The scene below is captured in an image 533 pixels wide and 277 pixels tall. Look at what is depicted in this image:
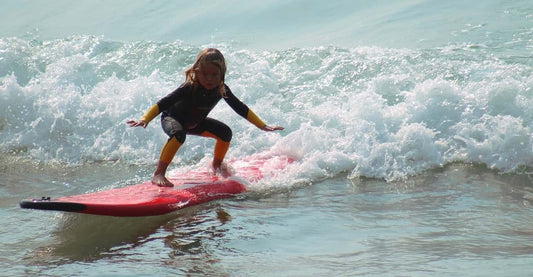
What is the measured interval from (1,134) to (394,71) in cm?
515

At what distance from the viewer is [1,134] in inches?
343

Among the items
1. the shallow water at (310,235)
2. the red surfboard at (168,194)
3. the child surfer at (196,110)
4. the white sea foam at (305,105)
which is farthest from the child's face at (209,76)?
the white sea foam at (305,105)

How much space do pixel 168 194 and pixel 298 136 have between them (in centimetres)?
210

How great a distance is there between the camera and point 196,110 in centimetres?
604

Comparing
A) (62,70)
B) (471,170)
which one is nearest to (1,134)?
(62,70)

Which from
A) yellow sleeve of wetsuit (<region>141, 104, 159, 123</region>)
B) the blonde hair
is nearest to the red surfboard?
yellow sleeve of wetsuit (<region>141, 104, 159, 123</region>)

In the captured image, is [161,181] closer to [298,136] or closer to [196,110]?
[196,110]

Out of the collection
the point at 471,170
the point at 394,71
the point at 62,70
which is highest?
the point at 62,70

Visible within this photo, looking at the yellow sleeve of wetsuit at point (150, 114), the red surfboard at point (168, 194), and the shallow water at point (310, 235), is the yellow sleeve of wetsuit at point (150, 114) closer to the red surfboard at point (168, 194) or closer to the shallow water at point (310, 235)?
the red surfboard at point (168, 194)

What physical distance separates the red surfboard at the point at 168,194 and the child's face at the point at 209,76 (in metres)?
0.85

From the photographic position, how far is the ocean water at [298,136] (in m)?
4.18

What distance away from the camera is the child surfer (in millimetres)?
5723

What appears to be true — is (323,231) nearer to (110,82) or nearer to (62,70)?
(110,82)

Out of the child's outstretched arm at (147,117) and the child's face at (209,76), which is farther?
the child's face at (209,76)
